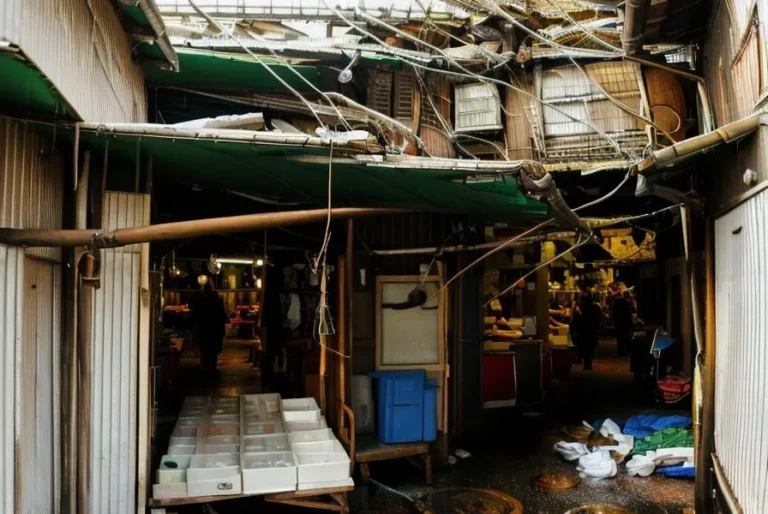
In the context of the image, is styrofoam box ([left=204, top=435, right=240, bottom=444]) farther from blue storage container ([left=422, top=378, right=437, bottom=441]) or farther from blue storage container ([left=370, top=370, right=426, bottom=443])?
blue storage container ([left=422, top=378, right=437, bottom=441])

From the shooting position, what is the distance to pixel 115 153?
6598mm

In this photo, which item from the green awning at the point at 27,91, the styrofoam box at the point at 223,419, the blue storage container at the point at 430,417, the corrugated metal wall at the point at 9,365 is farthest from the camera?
the blue storage container at the point at 430,417

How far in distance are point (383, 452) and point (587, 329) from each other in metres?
13.9

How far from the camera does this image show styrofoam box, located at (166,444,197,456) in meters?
7.55

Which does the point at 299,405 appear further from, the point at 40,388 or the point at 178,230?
the point at 178,230

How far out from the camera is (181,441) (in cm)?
789

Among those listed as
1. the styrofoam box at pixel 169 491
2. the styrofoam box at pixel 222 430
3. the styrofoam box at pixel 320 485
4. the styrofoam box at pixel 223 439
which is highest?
the styrofoam box at pixel 222 430

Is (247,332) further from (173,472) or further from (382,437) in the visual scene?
(173,472)

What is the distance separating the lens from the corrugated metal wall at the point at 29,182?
4.86 metres

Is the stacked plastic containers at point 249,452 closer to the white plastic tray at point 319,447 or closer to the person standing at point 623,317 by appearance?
the white plastic tray at point 319,447

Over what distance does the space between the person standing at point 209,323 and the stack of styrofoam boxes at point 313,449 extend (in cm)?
889

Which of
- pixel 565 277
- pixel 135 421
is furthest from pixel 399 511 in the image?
pixel 565 277

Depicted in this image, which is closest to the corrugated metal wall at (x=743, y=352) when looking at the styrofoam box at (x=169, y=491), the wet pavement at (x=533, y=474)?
the wet pavement at (x=533, y=474)

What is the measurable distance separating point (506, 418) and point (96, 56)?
38.1ft
